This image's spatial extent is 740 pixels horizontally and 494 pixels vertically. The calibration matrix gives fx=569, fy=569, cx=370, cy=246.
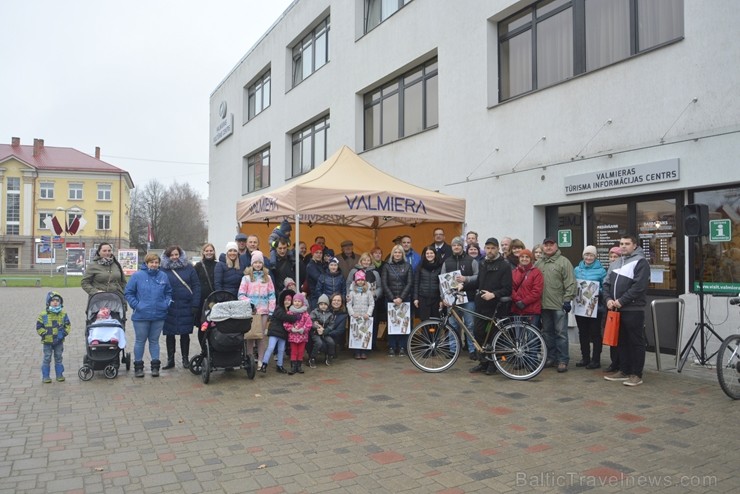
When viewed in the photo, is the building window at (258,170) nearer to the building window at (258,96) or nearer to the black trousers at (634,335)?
the building window at (258,96)

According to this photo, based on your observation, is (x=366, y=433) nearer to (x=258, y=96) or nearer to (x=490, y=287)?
(x=490, y=287)

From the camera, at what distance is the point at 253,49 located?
2706cm

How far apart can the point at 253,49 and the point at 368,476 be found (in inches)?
1023

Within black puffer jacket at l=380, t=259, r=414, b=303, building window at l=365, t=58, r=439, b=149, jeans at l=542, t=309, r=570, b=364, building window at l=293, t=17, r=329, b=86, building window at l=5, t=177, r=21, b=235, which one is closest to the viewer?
jeans at l=542, t=309, r=570, b=364

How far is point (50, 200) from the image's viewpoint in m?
69.1

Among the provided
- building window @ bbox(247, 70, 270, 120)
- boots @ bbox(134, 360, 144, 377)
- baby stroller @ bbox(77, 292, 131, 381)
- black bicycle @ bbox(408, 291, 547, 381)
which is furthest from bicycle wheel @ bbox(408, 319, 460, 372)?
building window @ bbox(247, 70, 270, 120)

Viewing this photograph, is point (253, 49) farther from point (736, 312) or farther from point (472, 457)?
point (472, 457)

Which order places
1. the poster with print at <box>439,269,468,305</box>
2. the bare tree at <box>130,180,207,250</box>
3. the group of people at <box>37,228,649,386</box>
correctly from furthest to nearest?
the bare tree at <box>130,180,207,250</box> < the poster with print at <box>439,269,468,305</box> < the group of people at <box>37,228,649,386</box>

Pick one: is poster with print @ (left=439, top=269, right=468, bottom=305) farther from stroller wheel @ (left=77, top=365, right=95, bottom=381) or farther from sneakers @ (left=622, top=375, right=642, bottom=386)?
stroller wheel @ (left=77, top=365, right=95, bottom=381)

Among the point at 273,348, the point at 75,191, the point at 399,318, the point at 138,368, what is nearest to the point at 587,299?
the point at 399,318

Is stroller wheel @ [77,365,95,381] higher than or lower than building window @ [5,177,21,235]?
lower

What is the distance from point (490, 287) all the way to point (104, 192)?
73243 mm

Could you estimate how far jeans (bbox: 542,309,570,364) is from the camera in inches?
311

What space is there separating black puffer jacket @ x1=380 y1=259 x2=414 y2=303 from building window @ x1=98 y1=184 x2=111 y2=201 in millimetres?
71141
